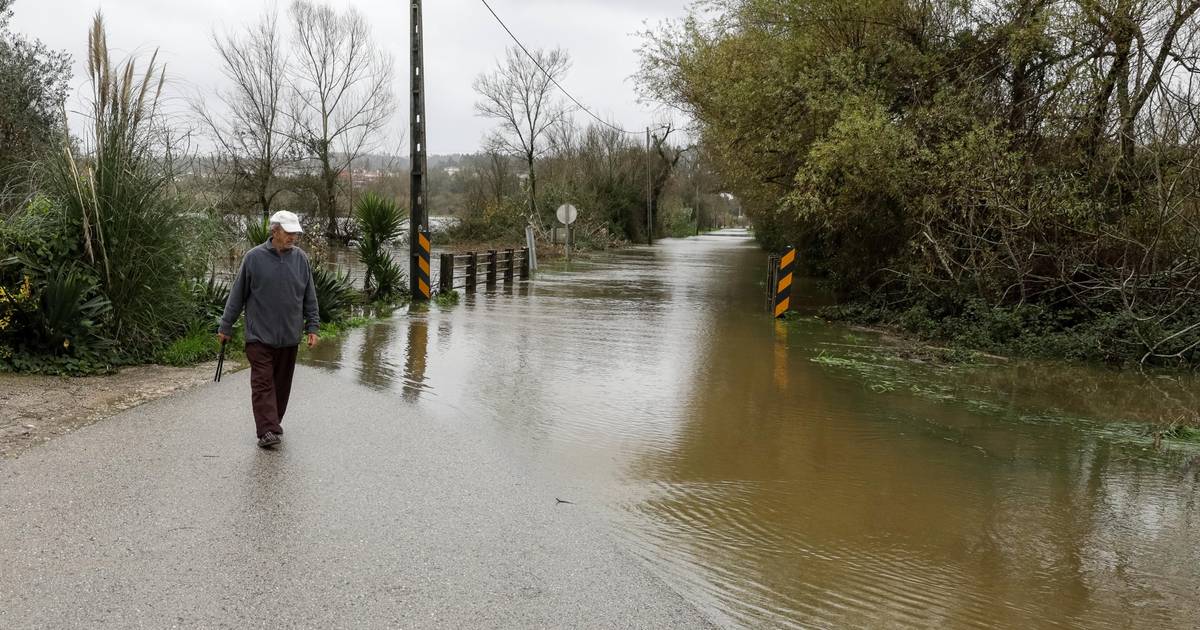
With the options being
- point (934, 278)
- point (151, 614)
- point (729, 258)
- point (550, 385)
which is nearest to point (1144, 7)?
point (934, 278)

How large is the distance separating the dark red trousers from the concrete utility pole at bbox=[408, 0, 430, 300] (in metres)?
10.3

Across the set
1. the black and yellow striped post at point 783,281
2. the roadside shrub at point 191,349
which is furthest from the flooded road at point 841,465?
the black and yellow striped post at point 783,281

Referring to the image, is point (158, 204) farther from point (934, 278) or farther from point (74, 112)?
point (934, 278)

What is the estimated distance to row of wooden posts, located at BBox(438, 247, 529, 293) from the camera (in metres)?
18.2

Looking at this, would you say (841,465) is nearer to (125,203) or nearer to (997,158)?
→ (125,203)

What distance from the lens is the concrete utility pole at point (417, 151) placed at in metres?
16.5

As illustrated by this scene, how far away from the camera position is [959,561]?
470cm

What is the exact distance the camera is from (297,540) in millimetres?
4477

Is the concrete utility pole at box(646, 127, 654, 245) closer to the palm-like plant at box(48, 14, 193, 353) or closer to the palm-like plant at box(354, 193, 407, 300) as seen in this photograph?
the palm-like plant at box(354, 193, 407, 300)

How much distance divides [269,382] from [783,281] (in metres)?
11.1

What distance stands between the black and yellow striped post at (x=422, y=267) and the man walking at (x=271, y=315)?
33.6ft

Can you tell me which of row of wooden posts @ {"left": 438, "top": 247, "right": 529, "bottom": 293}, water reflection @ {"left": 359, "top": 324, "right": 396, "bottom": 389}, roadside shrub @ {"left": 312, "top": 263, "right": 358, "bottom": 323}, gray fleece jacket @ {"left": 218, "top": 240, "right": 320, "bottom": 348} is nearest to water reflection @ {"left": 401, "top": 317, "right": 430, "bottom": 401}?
water reflection @ {"left": 359, "top": 324, "right": 396, "bottom": 389}

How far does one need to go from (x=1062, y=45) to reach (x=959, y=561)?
11.8 metres

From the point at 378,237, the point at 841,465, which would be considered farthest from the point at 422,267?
the point at 841,465
